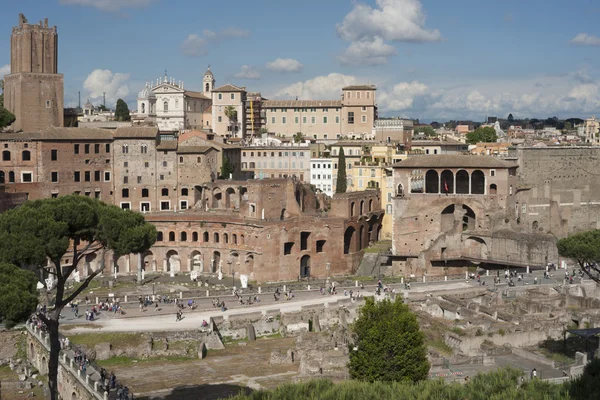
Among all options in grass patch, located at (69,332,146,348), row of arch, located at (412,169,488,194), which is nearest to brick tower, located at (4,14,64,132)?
row of arch, located at (412,169,488,194)

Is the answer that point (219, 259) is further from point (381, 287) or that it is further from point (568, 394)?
point (568, 394)

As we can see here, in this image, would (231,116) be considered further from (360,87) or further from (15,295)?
(15,295)

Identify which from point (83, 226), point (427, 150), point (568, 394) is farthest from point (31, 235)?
point (427, 150)

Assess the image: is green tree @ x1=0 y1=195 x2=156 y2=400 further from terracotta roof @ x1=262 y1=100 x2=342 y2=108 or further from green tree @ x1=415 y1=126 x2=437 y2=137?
green tree @ x1=415 y1=126 x2=437 y2=137

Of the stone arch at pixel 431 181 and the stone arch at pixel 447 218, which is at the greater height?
the stone arch at pixel 431 181

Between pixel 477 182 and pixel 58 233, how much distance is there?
42885 mm

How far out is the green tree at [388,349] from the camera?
111ft

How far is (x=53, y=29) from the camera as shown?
73.6 m

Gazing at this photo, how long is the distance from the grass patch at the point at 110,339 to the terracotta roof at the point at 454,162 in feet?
96.8

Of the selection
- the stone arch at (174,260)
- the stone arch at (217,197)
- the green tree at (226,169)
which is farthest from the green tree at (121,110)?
the stone arch at (174,260)

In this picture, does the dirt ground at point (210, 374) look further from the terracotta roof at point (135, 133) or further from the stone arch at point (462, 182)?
the terracotta roof at point (135, 133)

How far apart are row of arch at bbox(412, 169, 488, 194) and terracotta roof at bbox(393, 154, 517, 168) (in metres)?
0.97

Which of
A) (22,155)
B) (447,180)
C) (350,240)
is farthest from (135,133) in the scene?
(447,180)

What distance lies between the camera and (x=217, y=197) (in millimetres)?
71312
